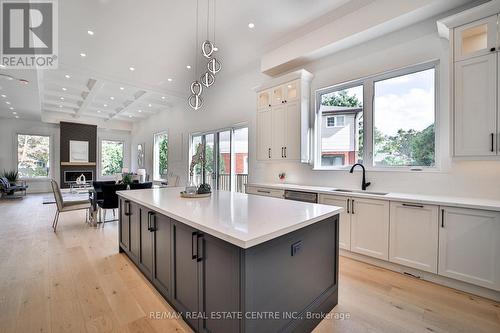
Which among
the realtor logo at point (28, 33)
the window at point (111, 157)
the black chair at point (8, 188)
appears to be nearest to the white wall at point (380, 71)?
the realtor logo at point (28, 33)

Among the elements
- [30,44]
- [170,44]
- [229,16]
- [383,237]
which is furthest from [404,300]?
[30,44]

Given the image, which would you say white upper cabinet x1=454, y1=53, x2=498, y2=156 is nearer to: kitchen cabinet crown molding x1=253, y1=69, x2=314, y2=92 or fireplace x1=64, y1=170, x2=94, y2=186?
kitchen cabinet crown molding x1=253, y1=69, x2=314, y2=92

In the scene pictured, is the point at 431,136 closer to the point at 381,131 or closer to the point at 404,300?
the point at 381,131

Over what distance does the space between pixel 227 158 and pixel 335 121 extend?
3034mm

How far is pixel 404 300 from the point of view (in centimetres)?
205

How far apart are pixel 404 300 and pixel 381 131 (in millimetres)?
2200

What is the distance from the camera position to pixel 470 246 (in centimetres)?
207

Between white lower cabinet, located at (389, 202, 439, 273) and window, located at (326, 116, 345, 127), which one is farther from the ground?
window, located at (326, 116, 345, 127)

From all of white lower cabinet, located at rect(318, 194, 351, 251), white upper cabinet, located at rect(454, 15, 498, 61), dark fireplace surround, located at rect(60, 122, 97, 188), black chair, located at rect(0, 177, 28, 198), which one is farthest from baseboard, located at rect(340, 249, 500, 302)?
dark fireplace surround, located at rect(60, 122, 97, 188)

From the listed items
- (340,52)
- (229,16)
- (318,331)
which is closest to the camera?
(318,331)

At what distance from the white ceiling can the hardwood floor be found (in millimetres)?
3191

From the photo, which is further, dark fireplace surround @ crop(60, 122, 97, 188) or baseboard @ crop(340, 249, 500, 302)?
dark fireplace surround @ crop(60, 122, 97, 188)

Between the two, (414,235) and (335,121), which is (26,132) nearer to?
(335,121)

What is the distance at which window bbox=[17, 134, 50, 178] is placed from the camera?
8961 mm
